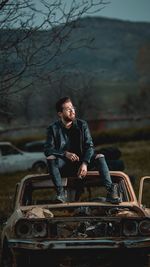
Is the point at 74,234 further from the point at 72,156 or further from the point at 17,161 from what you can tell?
the point at 17,161

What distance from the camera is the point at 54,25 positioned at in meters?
13.4

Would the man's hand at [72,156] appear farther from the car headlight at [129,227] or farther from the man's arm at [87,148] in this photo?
the car headlight at [129,227]

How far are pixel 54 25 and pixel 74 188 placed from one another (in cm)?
375

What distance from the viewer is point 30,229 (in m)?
8.89

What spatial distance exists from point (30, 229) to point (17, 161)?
23427mm

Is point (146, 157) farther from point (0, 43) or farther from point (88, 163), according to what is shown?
point (88, 163)

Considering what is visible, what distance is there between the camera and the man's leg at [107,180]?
32.3 feet

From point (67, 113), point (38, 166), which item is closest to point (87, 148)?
point (67, 113)

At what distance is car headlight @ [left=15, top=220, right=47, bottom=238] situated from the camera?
8.86m

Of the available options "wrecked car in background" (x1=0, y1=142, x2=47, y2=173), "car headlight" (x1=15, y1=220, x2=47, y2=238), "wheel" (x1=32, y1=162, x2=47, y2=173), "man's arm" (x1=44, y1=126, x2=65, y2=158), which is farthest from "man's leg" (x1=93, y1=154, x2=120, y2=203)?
"wrecked car in background" (x1=0, y1=142, x2=47, y2=173)

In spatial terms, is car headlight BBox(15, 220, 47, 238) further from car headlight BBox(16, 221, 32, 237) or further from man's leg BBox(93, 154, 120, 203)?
man's leg BBox(93, 154, 120, 203)

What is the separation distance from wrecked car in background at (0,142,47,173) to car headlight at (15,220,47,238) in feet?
75.6

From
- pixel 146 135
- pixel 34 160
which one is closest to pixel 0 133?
pixel 146 135

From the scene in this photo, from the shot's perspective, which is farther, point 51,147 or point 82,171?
point 51,147
